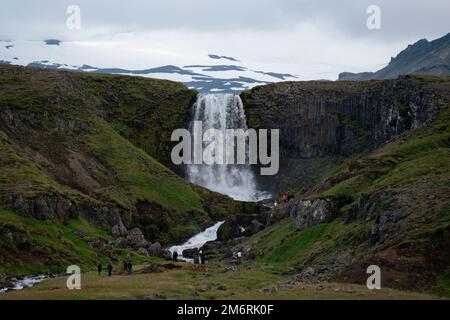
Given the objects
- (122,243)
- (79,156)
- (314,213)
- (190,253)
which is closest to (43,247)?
(122,243)

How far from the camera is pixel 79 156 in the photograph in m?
138

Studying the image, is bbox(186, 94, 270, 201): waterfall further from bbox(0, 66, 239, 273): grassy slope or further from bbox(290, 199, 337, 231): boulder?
bbox(290, 199, 337, 231): boulder

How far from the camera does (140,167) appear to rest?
145 meters

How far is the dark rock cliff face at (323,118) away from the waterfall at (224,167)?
3.07 m

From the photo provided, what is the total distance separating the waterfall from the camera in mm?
171625

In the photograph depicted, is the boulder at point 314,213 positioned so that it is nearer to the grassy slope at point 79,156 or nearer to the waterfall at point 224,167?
the grassy slope at point 79,156

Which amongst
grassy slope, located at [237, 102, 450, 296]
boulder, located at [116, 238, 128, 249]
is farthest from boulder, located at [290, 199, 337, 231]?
boulder, located at [116, 238, 128, 249]

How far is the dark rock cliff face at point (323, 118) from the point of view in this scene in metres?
157

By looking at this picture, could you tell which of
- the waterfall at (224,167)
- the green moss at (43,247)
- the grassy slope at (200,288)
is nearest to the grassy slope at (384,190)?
the grassy slope at (200,288)

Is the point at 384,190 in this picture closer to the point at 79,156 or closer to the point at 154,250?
the point at 154,250

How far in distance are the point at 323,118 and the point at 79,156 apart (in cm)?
6292

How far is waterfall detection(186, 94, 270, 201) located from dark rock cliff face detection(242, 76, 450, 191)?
3072 millimetres

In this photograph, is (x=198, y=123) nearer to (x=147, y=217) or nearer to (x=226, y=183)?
(x=226, y=183)
